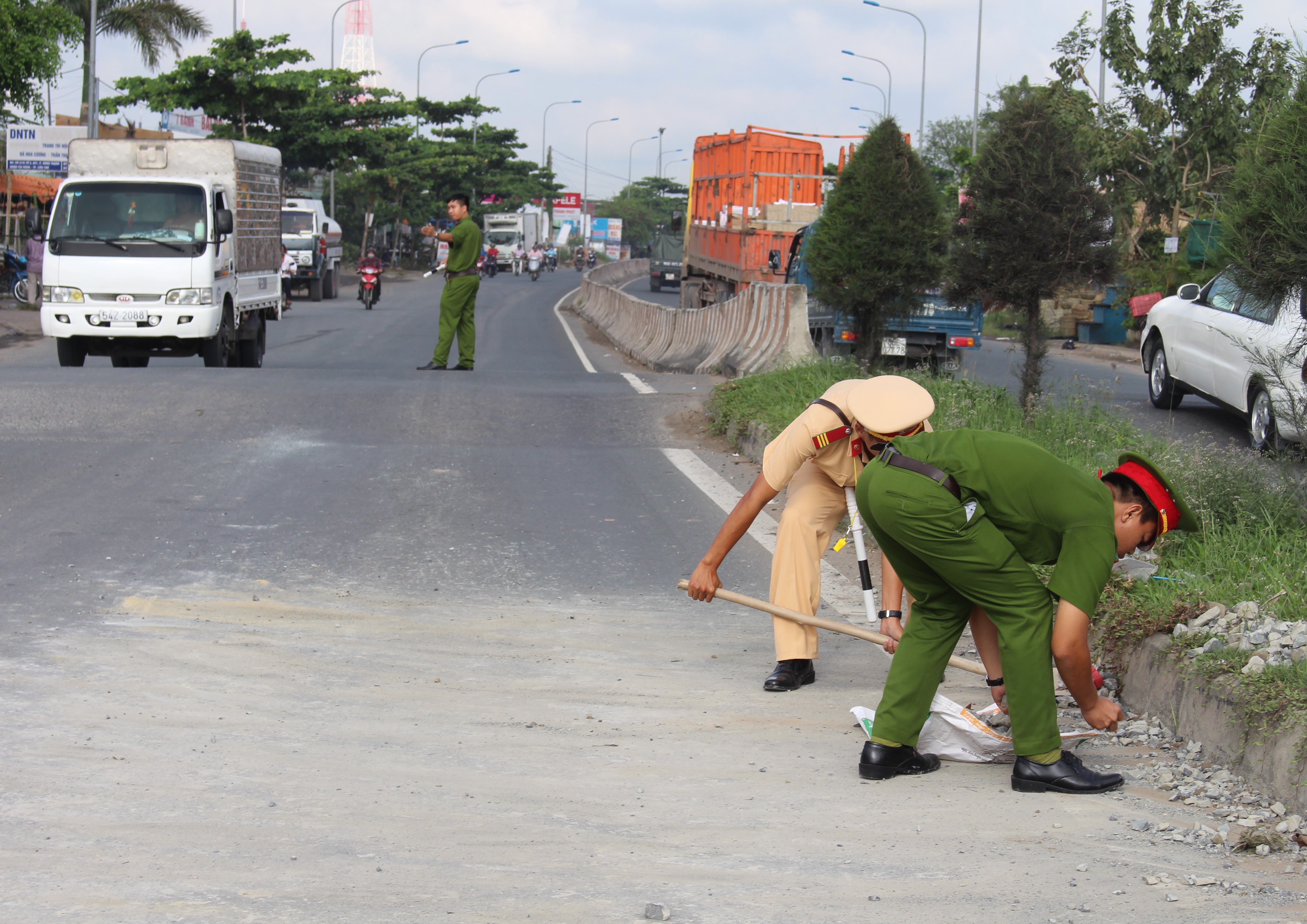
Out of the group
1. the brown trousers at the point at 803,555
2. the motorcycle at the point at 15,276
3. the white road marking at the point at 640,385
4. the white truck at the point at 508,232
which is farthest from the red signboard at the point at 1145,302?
the white truck at the point at 508,232

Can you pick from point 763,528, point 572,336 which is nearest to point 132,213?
point 763,528

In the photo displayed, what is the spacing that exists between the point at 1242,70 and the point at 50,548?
82.6 feet

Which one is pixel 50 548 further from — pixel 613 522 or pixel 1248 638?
pixel 1248 638

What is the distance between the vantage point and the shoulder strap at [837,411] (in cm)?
473

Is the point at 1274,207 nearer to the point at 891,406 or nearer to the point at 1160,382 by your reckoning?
the point at 891,406

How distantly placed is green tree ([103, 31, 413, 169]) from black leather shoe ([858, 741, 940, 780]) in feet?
147

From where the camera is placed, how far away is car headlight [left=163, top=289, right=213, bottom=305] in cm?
1527

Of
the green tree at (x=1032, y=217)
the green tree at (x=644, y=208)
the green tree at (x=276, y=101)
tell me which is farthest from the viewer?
the green tree at (x=644, y=208)

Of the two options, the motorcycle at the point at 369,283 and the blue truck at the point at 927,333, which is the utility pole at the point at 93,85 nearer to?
the motorcycle at the point at 369,283

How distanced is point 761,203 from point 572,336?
748 centimetres

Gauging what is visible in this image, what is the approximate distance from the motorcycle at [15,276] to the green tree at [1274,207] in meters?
28.7

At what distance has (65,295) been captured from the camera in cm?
1515

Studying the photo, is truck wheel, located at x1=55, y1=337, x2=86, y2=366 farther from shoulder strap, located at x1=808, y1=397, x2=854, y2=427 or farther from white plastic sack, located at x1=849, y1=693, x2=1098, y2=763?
white plastic sack, located at x1=849, y1=693, x2=1098, y2=763

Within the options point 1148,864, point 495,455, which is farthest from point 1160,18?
point 1148,864
